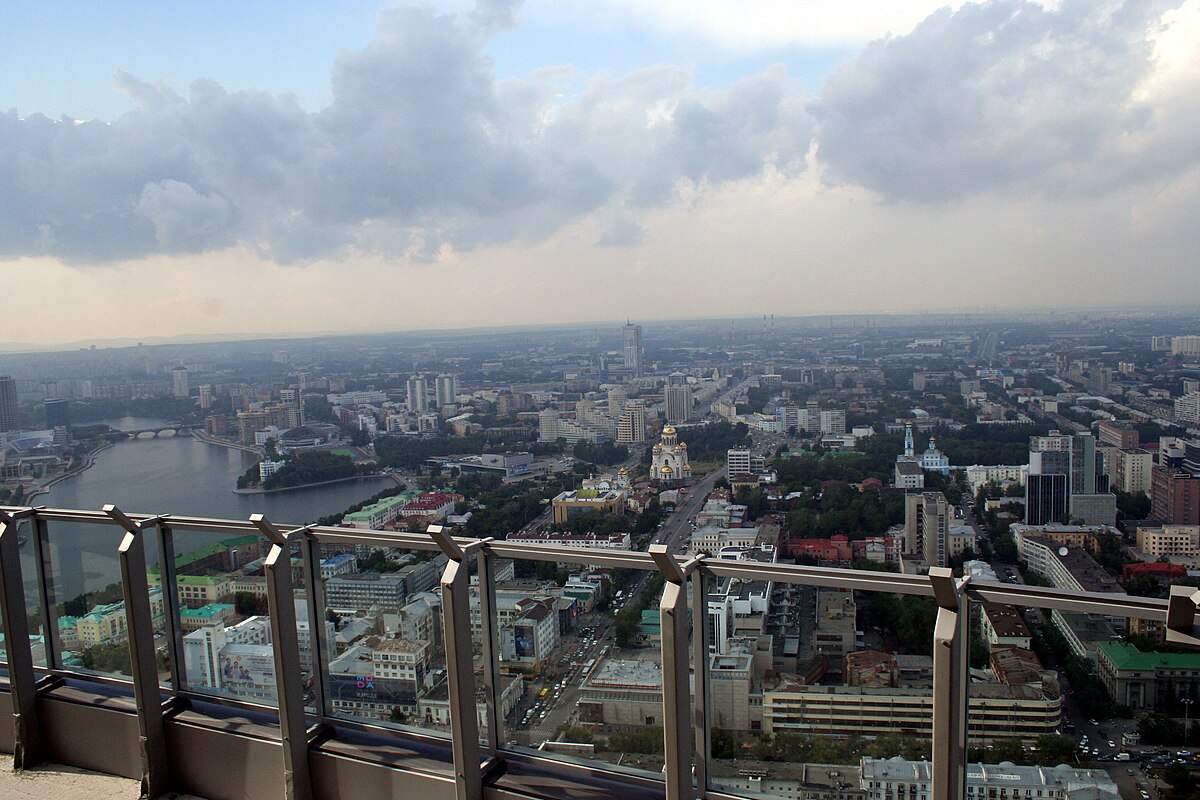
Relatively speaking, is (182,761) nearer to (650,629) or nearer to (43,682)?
(43,682)

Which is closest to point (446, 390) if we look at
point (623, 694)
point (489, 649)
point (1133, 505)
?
point (1133, 505)

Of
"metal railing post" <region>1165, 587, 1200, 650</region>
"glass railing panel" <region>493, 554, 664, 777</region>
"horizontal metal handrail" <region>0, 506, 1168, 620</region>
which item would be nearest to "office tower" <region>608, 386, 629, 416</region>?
"horizontal metal handrail" <region>0, 506, 1168, 620</region>

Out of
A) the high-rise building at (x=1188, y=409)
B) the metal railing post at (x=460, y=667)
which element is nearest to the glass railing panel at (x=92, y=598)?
the metal railing post at (x=460, y=667)

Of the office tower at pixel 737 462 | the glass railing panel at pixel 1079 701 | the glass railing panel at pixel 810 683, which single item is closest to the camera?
the glass railing panel at pixel 1079 701

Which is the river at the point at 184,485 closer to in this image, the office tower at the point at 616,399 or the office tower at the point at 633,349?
the office tower at the point at 616,399

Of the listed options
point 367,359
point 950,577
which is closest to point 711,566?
point 950,577

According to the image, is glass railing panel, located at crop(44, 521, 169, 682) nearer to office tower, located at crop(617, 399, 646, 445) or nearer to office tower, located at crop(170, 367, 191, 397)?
office tower, located at crop(170, 367, 191, 397)

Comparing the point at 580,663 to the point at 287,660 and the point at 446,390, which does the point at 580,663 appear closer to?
the point at 287,660
